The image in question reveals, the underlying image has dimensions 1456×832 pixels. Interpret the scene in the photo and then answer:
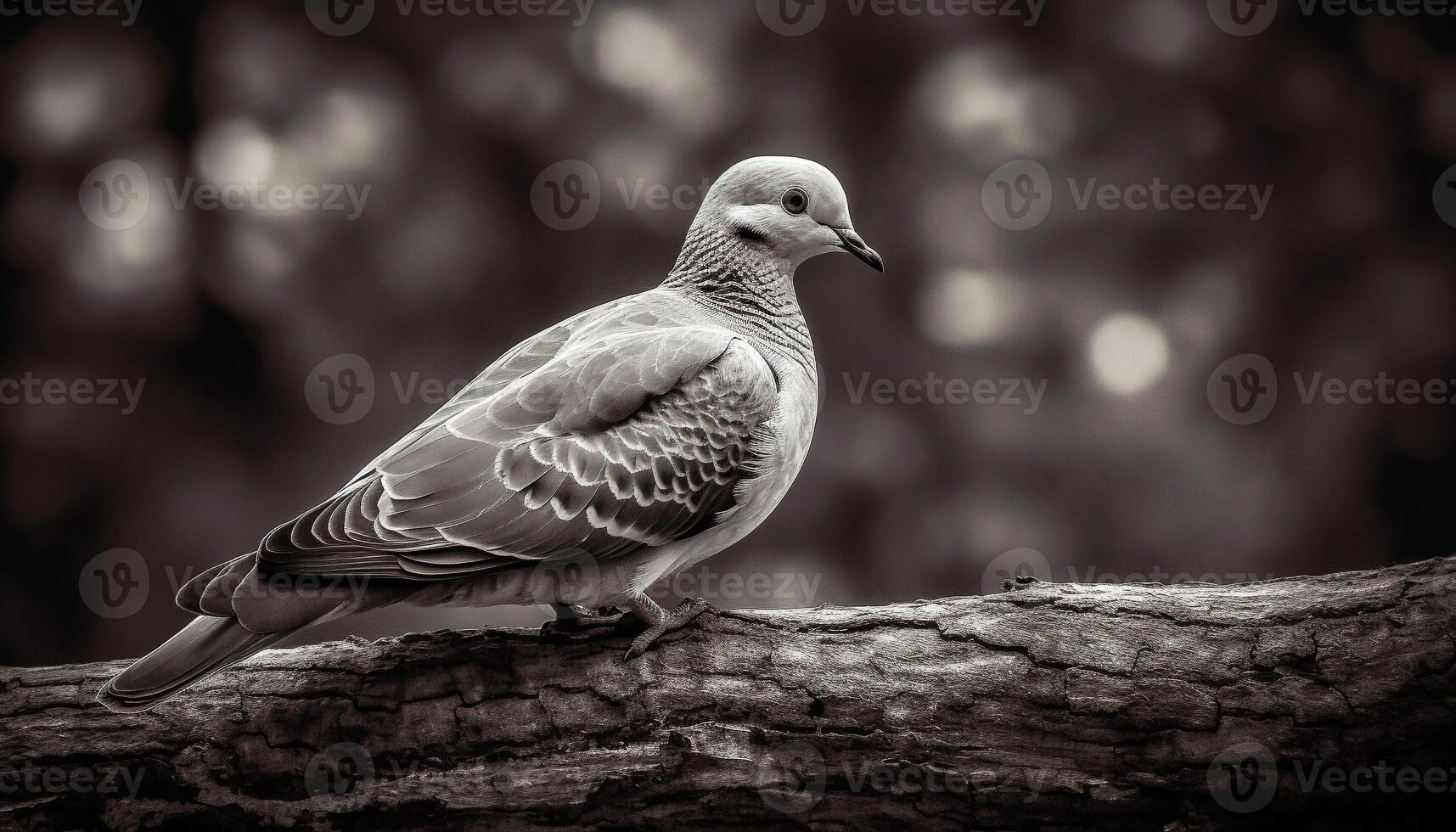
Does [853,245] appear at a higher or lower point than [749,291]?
higher

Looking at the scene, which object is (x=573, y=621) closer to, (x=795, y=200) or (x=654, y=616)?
(x=654, y=616)

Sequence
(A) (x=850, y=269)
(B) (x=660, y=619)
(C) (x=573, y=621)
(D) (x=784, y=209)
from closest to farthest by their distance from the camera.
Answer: (B) (x=660, y=619) < (C) (x=573, y=621) < (D) (x=784, y=209) < (A) (x=850, y=269)

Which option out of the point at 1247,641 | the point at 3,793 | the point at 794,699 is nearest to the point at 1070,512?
the point at 1247,641

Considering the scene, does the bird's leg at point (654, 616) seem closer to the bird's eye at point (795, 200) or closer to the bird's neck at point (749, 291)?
the bird's neck at point (749, 291)

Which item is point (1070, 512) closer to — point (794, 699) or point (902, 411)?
point (902, 411)


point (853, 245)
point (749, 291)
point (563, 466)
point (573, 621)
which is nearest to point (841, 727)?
point (573, 621)

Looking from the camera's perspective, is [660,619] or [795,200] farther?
[795,200]

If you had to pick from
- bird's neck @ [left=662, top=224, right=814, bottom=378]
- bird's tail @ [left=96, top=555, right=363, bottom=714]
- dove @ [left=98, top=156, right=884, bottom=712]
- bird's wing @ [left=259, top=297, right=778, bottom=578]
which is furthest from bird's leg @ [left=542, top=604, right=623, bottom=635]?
bird's neck @ [left=662, top=224, right=814, bottom=378]

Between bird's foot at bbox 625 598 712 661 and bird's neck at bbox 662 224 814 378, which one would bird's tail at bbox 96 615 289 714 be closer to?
bird's foot at bbox 625 598 712 661
